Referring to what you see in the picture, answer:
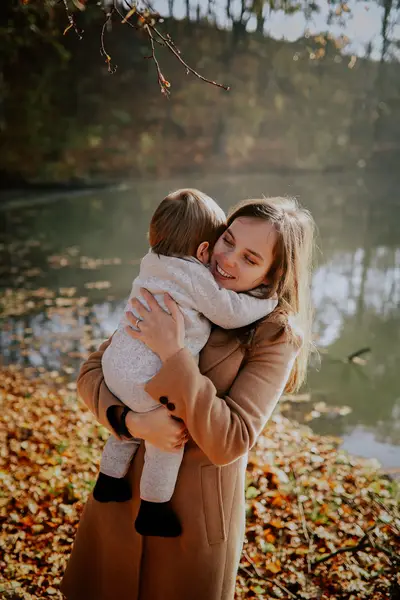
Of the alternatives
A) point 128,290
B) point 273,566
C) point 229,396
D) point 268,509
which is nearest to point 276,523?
point 268,509

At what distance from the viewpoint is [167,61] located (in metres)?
28.8

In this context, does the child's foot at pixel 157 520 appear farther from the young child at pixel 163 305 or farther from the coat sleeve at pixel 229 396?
the coat sleeve at pixel 229 396

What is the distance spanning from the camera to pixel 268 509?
438 centimetres

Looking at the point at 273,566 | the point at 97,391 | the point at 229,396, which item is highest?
the point at 229,396

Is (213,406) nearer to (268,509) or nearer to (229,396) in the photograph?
(229,396)

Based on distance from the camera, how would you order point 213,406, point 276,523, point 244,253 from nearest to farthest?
point 213,406, point 244,253, point 276,523

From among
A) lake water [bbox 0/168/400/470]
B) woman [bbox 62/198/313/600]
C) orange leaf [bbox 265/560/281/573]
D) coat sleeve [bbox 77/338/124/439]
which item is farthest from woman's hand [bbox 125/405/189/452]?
orange leaf [bbox 265/560/281/573]

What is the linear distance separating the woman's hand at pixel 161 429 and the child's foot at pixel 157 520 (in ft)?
0.72

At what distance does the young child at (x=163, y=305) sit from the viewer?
1883 millimetres

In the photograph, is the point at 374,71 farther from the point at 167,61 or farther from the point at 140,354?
the point at 140,354

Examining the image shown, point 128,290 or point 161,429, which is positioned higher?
point 161,429

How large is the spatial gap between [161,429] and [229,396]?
25 cm

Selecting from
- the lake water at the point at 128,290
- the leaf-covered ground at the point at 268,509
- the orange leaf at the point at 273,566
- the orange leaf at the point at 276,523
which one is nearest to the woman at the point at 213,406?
the lake water at the point at 128,290

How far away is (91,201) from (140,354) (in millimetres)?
22524
